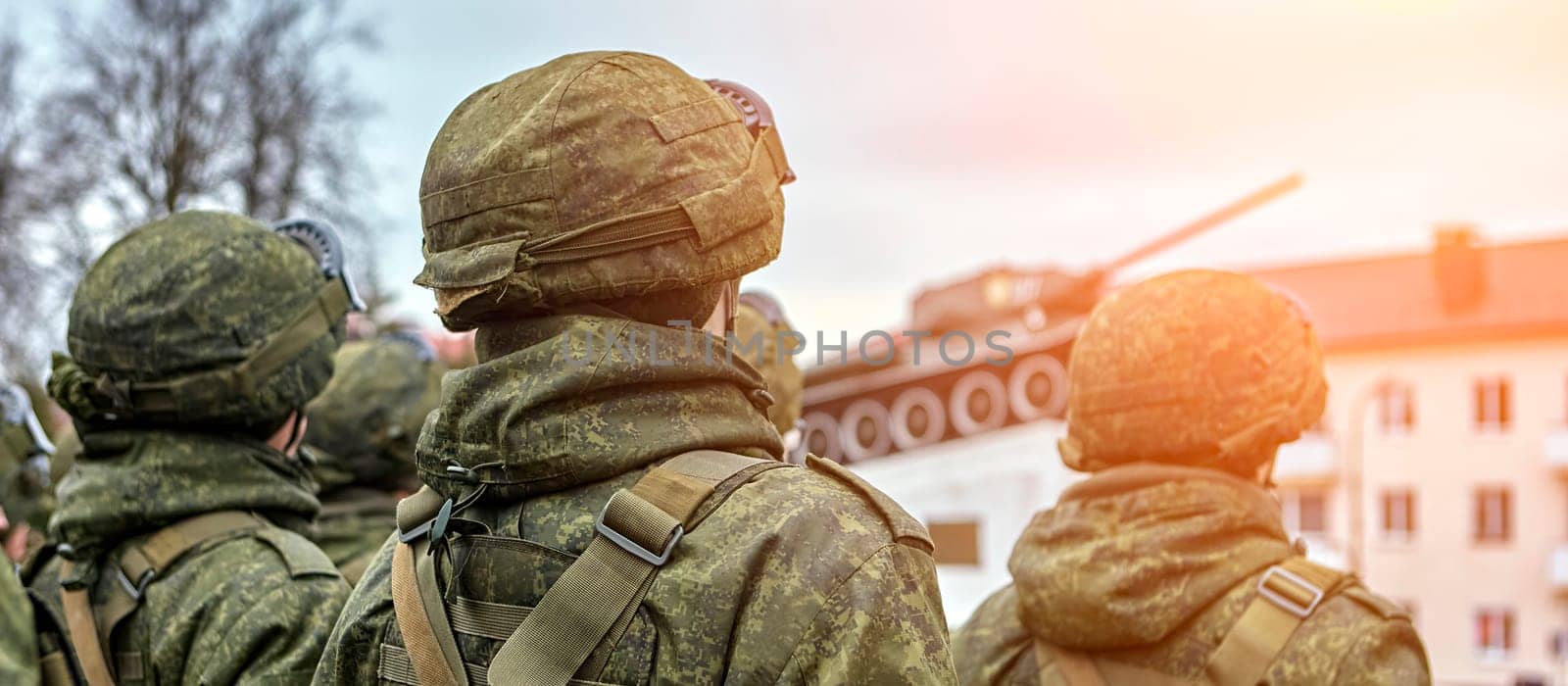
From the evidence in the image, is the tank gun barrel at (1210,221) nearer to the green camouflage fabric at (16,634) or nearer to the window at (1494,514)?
the green camouflage fabric at (16,634)

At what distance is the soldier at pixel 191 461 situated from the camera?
11.8ft

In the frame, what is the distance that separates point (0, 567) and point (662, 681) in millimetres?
2156

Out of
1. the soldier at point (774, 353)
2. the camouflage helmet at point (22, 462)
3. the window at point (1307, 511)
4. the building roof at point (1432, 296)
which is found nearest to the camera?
the soldier at point (774, 353)

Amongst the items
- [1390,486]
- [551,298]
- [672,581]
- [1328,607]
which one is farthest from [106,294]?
[1390,486]

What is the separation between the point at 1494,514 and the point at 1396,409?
3352 mm

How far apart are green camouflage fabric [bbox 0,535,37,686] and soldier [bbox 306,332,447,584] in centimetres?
240

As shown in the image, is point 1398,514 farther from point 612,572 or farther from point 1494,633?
point 612,572

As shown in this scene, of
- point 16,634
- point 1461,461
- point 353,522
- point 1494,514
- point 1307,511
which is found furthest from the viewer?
point 1307,511

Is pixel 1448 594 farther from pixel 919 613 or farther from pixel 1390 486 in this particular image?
pixel 919 613

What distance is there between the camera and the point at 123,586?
3.74m

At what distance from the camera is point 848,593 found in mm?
2082

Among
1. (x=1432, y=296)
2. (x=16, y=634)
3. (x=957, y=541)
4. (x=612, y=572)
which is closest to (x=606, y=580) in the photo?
(x=612, y=572)

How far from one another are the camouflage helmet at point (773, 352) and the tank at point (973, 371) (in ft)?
12.9

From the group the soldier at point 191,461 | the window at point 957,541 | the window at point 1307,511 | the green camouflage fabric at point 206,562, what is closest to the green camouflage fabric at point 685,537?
the green camouflage fabric at point 206,562
